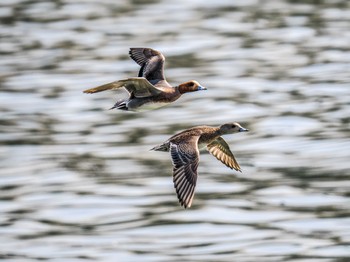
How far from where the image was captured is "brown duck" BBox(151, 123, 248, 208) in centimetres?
1402

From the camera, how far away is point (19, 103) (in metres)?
33.0

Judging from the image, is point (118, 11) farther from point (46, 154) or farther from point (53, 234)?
point (53, 234)

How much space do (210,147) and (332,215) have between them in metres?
9.78

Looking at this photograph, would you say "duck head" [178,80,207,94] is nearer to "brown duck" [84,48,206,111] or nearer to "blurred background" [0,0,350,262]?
"brown duck" [84,48,206,111]

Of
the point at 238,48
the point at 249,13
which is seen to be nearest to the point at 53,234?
the point at 238,48

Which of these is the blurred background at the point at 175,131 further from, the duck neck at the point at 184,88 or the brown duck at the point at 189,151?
the duck neck at the point at 184,88

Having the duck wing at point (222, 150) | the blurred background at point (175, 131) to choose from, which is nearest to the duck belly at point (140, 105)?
the duck wing at point (222, 150)

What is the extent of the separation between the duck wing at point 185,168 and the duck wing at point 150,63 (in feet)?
5.86

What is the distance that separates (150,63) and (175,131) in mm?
12903

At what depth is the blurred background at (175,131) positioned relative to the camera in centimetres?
2503

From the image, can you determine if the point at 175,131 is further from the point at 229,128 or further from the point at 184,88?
the point at 184,88

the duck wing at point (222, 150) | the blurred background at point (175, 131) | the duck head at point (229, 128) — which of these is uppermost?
the duck head at point (229, 128)

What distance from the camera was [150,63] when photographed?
54.1 feet

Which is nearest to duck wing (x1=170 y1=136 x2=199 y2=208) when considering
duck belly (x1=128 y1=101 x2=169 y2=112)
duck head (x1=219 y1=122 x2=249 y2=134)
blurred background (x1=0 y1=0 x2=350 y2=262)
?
duck belly (x1=128 y1=101 x2=169 y2=112)
